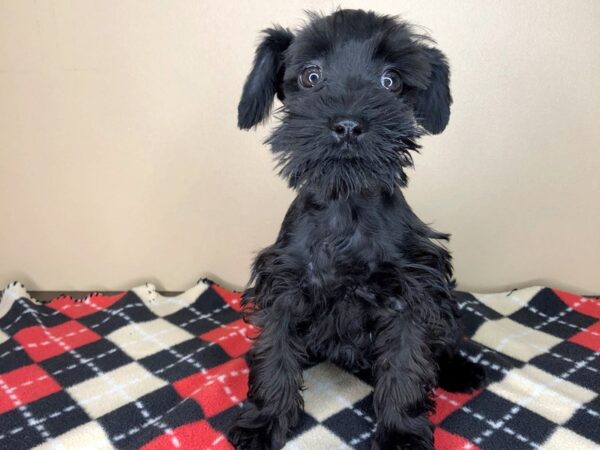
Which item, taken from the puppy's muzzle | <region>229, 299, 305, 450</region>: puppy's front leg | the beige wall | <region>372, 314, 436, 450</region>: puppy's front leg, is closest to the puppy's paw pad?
<region>372, 314, 436, 450</region>: puppy's front leg

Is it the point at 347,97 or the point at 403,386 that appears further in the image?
the point at 403,386

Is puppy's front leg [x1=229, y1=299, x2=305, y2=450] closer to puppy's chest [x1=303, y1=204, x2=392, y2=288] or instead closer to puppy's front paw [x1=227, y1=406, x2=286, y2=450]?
puppy's front paw [x1=227, y1=406, x2=286, y2=450]

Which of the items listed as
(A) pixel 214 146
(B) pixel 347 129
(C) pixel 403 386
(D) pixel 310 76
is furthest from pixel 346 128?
(A) pixel 214 146

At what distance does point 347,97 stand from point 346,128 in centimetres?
10

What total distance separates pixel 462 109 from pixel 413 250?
902 millimetres

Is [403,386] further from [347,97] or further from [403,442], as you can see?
[347,97]

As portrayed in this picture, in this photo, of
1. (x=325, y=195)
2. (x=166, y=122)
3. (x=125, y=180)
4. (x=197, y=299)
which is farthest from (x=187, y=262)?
(x=325, y=195)

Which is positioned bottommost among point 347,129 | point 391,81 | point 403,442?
point 403,442

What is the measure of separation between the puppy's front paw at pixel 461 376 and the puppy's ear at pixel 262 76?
2.94 ft

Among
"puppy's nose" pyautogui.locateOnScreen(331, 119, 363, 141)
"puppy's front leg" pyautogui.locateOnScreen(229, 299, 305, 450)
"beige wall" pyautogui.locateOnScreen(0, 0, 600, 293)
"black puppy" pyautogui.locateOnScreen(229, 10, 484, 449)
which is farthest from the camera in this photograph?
"beige wall" pyautogui.locateOnScreen(0, 0, 600, 293)

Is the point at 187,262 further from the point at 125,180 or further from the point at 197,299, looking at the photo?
the point at 125,180

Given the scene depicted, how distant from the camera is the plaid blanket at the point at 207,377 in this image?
1341 mm

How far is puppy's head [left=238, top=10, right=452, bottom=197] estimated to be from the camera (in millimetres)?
1058

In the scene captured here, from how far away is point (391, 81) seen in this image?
4.13 feet
